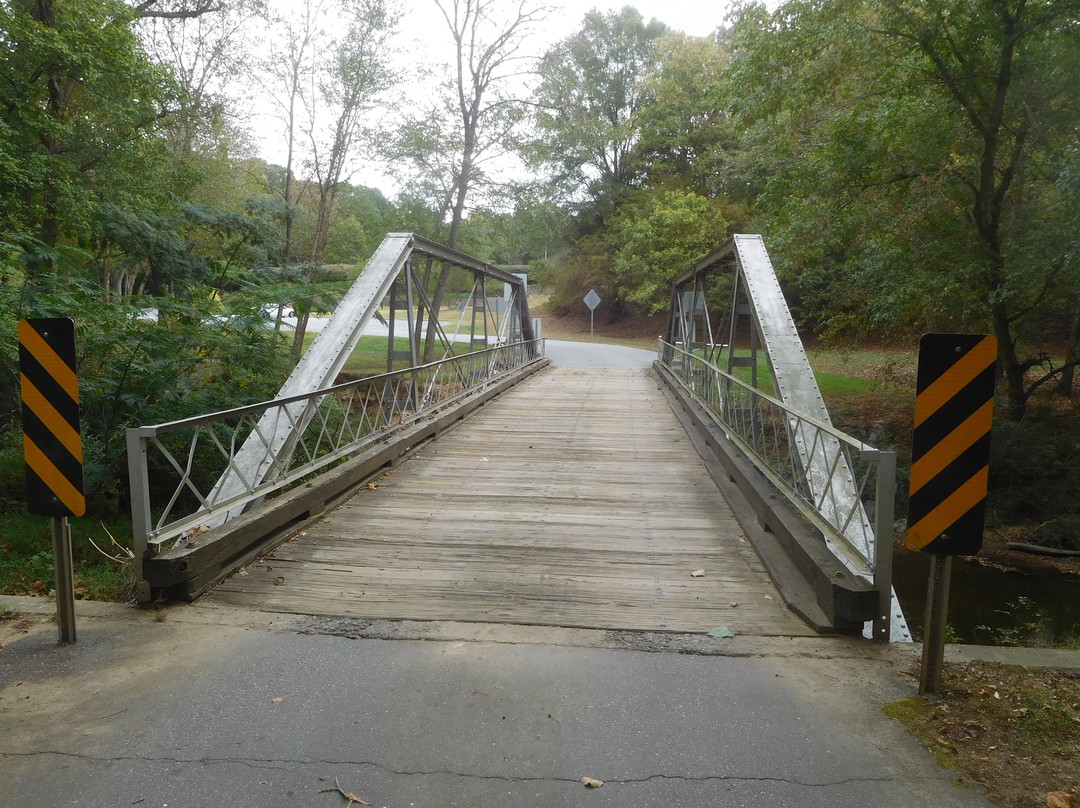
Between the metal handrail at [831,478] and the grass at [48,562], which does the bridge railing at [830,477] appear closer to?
the metal handrail at [831,478]

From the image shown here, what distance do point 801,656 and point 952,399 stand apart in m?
Answer: 1.43

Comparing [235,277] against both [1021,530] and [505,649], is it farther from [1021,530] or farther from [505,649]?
[1021,530]

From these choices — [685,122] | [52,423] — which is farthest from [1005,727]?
[685,122]

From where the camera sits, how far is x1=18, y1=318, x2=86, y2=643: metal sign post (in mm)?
3592

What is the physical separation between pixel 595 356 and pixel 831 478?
82.9 ft

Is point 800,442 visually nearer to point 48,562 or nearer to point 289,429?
point 289,429

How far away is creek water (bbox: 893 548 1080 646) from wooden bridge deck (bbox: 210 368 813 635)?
2.66 m

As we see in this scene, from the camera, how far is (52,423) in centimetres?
364

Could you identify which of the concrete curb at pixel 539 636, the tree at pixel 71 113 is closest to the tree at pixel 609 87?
the tree at pixel 71 113

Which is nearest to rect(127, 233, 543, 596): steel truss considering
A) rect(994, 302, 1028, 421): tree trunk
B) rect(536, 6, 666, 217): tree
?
rect(994, 302, 1028, 421): tree trunk

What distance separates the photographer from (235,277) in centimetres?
1284

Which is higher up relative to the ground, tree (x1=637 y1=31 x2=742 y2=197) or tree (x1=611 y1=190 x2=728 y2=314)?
tree (x1=637 y1=31 x2=742 y2=197)

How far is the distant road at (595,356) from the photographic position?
26312mm

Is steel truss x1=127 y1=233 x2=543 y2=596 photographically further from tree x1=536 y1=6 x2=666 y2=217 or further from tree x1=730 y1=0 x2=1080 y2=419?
tree x1=536 y1=6 x2=666 y2=217
